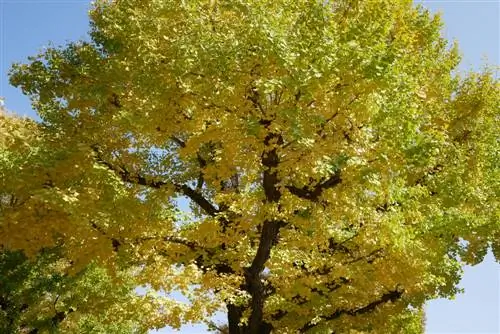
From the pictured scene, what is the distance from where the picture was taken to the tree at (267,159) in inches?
315

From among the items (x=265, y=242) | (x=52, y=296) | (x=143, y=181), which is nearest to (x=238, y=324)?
(x=265, y=242)

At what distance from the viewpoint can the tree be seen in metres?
8.01

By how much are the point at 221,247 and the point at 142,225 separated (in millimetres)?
2054

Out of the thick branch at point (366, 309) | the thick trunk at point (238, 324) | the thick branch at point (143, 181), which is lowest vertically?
the thick trunk at point (238, 324)

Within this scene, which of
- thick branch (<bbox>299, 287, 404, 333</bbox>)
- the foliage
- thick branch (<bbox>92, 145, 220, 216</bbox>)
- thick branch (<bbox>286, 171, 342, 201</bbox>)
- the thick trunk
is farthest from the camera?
the foliage

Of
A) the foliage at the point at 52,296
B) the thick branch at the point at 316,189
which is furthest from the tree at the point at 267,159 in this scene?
the foliage at the point at 52,296

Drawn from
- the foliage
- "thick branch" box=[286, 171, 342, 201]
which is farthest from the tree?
the foliage

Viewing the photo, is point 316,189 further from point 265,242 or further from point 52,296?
point 52,296

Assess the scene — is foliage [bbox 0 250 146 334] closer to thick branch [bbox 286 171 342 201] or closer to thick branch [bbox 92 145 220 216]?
thick branch [bbox 92 145 220 216]

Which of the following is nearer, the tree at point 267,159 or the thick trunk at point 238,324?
the tree at point 267,159

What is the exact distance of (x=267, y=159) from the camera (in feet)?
28.8

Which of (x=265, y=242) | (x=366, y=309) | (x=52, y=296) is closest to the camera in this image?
(x=265, y=242)

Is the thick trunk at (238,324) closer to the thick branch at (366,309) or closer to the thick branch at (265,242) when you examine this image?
the thick branch at (265,242)

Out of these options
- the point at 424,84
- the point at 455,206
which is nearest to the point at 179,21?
the point at 424,84
